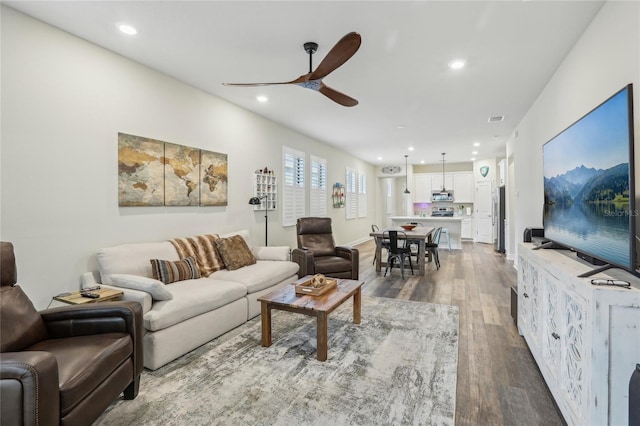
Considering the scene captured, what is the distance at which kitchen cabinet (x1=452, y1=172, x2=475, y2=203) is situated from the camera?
10.4 metres

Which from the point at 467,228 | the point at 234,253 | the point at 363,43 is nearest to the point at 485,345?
the point at 234,253

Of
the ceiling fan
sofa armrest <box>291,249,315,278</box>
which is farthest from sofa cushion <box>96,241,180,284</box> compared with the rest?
the ceiling fan

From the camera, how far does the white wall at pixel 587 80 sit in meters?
1.95

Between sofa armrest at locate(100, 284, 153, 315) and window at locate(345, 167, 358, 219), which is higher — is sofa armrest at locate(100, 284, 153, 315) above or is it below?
below

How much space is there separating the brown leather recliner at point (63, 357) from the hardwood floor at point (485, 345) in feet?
6.73

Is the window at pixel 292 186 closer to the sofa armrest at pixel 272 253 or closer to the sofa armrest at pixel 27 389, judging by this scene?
the sofa armrest at pixel 272 253

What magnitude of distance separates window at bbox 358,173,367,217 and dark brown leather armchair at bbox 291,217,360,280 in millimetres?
4687

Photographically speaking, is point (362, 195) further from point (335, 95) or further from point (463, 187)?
point (335, 95)

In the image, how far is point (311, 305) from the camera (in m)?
2.62

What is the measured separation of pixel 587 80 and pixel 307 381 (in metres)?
3.37

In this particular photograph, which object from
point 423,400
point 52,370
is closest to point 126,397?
point 52,370

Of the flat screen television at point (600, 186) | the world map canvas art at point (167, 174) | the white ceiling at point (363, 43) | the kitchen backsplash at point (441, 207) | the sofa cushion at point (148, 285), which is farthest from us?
the kitchen backsplash at point (441, 207)

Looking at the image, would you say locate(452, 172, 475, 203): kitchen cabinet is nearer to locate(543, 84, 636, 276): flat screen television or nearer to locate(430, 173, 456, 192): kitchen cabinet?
locate(430, 173, 456, 192): kitchen cabinet

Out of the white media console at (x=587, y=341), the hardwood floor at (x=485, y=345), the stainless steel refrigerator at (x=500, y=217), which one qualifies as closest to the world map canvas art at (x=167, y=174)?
the hardwood floor at (x=485, y=345)
